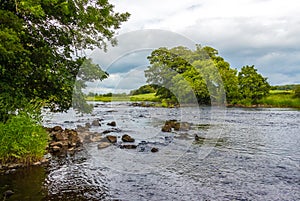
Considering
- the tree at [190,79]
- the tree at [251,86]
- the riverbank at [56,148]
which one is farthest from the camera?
the tree at [251,86]

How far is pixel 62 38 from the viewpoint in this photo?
13.5 meters

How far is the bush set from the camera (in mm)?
9969

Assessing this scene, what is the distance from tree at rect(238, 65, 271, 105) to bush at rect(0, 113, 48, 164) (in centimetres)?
5189

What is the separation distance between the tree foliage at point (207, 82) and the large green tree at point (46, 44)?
124ft

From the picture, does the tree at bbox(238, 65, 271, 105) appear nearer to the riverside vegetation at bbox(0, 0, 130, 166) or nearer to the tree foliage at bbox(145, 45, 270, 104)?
the tree foliage at bbox(145, 45, 270, 104)

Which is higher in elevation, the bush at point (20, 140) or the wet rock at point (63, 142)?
the bush at point (20, 140)

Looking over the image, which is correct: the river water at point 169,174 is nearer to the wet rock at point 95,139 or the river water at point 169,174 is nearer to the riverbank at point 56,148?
the riverbank at point 56,148

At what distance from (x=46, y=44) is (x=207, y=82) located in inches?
1804

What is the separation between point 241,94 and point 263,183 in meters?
52.0

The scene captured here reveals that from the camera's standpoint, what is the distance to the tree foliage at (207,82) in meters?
54.9

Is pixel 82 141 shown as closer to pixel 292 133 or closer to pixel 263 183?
pixel 263 183

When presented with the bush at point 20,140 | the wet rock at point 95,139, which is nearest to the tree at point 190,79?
the wet rock at point 95,139

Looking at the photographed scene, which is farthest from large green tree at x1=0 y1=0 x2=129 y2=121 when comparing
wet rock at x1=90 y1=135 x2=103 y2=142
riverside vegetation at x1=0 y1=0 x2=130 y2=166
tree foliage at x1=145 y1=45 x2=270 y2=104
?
tree foliage at x1=145 y1=45 x2=270 y2=104

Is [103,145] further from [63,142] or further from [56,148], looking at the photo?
[56,148]
